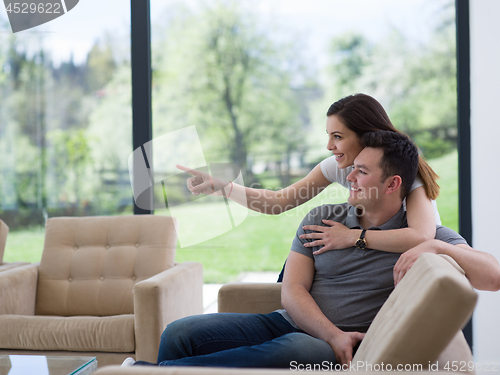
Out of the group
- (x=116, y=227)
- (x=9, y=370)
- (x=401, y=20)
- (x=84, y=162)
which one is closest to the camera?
(x=9, y=370)

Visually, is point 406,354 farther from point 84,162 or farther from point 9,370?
point 84,162

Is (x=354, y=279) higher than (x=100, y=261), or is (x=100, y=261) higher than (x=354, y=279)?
(x=354, y=279)

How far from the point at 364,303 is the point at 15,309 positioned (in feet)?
6.06

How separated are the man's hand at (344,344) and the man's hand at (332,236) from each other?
0.99 feet

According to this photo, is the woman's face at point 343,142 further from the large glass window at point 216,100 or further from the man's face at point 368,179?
the large glass window at point 216,100

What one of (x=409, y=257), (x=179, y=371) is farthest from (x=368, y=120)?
(x=179, y=371)

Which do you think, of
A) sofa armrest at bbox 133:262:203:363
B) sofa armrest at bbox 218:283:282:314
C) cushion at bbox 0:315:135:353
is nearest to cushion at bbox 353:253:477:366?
sofa armrest at bbox 218:283:282:314

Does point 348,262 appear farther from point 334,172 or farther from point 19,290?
point 19,290

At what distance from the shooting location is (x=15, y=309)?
7.63 ft

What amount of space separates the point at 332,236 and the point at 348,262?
0.11 metres

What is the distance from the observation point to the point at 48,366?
5.50 ft

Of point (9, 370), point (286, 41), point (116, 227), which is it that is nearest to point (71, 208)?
point (116, 227)

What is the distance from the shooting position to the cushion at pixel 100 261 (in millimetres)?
2447

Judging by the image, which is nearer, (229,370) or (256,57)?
(229,370)
